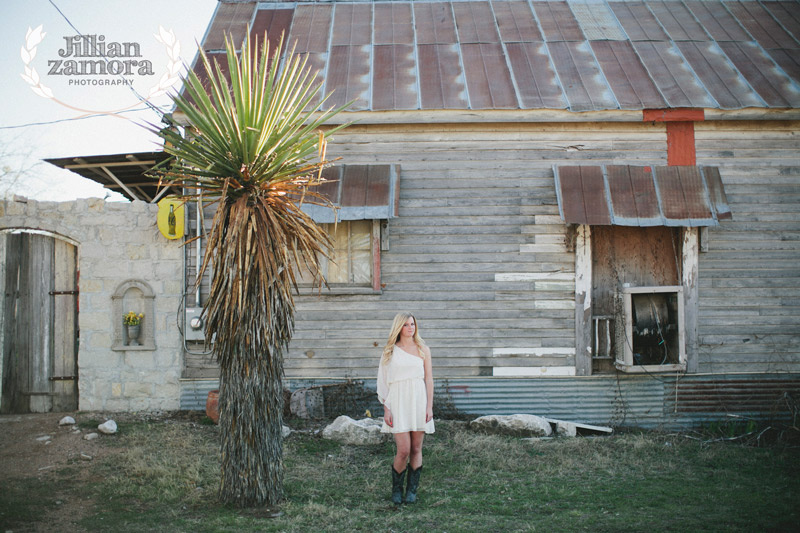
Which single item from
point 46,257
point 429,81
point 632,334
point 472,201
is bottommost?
point 632,334

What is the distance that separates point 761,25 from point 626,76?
3.03 m

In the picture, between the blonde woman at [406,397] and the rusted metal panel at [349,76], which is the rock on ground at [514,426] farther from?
the rusted metal panel at [349,76]

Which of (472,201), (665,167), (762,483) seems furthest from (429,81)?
(762,483)

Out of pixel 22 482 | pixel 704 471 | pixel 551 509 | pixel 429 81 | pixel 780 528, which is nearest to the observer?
pixel 780 528

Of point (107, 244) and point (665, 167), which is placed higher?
point (665, 167)

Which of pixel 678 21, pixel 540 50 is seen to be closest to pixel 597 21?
pixel 678 21

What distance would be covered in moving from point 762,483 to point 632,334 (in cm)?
243

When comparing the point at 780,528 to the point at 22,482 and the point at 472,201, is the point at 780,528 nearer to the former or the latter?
the point at 472,201

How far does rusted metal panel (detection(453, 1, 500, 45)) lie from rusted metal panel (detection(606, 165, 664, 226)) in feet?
10.0

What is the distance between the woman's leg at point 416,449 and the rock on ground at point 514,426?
96.3 inches

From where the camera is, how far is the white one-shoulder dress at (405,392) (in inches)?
188

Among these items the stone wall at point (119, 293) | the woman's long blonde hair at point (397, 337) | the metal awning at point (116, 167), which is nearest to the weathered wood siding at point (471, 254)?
the stone wall at point (119, 293)

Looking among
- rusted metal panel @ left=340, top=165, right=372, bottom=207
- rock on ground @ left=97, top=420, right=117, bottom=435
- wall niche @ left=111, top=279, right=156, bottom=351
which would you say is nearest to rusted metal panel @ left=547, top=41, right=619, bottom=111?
rusted metal panel @ left=340, top=165, right=372, bottom=207

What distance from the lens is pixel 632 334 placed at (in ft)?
25.1
